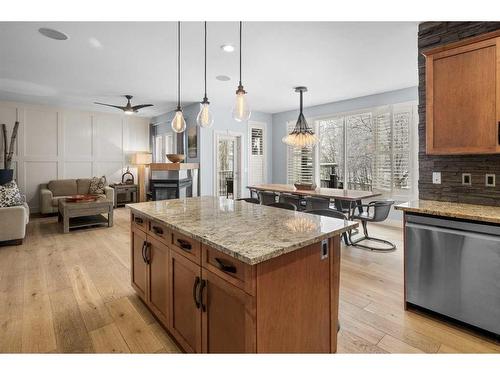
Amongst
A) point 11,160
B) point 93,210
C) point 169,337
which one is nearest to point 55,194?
point 11,160

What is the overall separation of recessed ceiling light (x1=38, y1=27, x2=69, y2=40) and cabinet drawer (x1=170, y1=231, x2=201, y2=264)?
2.85m

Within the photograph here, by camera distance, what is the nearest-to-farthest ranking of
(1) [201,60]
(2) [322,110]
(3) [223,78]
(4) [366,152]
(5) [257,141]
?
(1) [201,60], (3) [223,78], (4) [366,152], (2) [322,110], (5) [257,141]

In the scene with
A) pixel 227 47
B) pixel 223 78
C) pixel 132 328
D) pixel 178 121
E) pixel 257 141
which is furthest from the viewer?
pixel 257 141

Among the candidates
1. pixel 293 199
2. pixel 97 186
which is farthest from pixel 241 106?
pixel 97 186

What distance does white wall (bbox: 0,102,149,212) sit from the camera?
262 inches

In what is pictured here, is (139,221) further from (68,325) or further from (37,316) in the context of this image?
(37,316)

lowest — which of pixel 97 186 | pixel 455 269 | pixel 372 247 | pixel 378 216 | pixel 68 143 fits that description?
pixel 372 247

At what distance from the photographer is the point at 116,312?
236cm

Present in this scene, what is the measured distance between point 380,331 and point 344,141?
4.81 metres

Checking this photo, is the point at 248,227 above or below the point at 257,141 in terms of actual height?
below

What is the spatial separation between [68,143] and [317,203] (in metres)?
6.67

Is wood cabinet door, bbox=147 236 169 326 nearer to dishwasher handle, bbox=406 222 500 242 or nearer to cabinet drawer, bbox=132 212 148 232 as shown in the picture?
cabinet drawer, bbox=132 212 148 232
